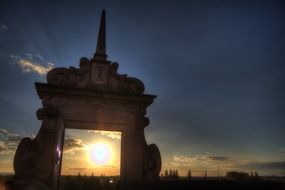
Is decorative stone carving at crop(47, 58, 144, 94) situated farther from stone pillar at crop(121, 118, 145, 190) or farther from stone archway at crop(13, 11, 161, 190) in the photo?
stone pillar at crop(121, 118, 145, 190)

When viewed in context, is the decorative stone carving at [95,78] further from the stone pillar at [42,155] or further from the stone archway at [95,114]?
the stone pillar at [42,155]

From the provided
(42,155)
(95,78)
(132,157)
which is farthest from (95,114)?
(42,155)

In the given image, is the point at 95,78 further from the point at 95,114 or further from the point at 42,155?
the point at 42,155

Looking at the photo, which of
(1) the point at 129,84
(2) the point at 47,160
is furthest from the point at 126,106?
(2) the point at 47,160

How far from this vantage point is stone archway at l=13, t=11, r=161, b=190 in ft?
26.5

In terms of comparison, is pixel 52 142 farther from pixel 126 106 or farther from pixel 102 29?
pixel 102 29

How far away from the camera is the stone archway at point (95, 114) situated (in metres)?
8.08

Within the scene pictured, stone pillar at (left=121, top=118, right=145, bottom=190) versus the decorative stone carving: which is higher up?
the decorative stone carving

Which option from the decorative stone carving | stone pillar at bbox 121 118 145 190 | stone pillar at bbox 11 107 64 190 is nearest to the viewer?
stone pillar at bbox 11 107 64 190

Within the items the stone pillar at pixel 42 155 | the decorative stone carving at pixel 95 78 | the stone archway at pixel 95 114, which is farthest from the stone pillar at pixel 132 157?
the stone pillar at pixel 42 155

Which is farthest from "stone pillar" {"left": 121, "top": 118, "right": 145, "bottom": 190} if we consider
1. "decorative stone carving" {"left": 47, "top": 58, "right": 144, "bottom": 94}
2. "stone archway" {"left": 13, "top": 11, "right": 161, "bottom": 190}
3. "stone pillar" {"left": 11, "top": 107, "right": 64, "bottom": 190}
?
"stone pillar" {"left": 11, "top": 107, "right": 64, "bottom": 190}

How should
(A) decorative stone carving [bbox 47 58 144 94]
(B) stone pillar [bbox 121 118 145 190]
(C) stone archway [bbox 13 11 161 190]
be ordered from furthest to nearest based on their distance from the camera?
(A) decorative stone carving [bbox 47 58 144 94], (B) stone pillar [bbox 121 118 145 190], (C) stone archway [bbox 13 11 161 190]

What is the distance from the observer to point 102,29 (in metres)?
10.9

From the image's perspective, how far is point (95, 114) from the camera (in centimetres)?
898
